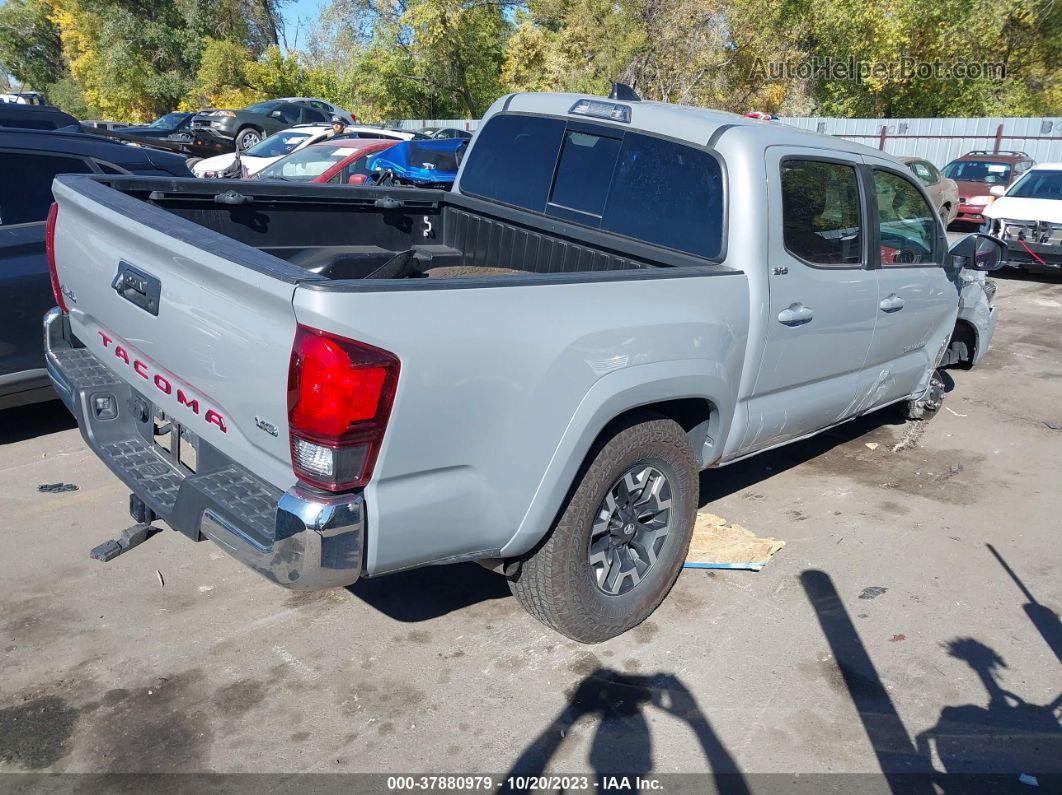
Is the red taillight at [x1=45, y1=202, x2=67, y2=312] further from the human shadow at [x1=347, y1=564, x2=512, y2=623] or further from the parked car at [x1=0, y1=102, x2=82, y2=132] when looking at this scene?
the parked car at [x1=0, y1=102, x2=82, y2=132]

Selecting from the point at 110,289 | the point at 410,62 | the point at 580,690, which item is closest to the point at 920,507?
the point at 580,690

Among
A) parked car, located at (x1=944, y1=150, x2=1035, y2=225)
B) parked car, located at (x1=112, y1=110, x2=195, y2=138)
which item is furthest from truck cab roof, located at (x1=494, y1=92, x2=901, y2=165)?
parked car, located at (x1=112, y1=110, x2=195, y2=138)

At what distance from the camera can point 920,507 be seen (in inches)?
198

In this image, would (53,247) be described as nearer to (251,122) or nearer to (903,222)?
(903,222)

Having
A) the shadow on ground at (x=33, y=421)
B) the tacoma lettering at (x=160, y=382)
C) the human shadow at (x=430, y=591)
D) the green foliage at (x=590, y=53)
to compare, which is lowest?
the shadow on ground at (x=33, y=421)

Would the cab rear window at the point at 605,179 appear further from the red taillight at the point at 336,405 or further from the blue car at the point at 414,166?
the blue car at the point at 414,166

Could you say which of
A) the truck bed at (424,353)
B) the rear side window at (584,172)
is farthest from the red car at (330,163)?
the truck bed at (424,353)

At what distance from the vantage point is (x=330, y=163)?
11805 mm

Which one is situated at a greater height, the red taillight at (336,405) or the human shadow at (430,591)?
the red taillight at (336,405)

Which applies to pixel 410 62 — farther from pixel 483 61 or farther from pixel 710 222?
pixel 710 222

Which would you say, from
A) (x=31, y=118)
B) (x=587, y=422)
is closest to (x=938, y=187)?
(x=31, y=118)

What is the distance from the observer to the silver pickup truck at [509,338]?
100 inches

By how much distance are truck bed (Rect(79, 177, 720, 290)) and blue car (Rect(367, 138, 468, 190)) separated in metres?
6.55

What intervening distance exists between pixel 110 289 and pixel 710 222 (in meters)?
2.42
